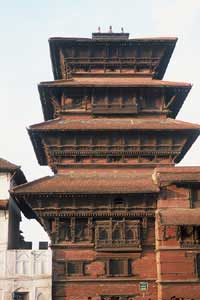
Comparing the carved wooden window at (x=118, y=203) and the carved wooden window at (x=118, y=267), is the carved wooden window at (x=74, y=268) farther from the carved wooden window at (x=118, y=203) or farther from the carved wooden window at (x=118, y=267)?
the carved wooden window at (x=118, y=203)

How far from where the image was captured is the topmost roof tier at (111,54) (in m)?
29.1

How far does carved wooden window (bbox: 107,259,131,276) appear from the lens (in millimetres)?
23406

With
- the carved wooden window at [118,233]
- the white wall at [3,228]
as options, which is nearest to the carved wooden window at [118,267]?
the carved wooden window at [118,233]

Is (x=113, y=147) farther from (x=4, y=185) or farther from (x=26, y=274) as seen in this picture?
(x=26, y=274)

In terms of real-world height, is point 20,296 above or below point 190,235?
below

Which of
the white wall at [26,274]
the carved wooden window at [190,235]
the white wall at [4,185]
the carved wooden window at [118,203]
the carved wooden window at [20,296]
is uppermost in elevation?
the white wall at [4,185]

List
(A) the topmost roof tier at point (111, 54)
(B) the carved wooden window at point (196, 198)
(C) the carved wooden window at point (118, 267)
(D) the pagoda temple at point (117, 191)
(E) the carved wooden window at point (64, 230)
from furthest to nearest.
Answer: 1. (A) the topmost roof tier at point (111, 54)
2. (B) the carved wooden window at point (196, 198)
3. (E) the carved wooden window at point (64, 230)
4. (C) the carved wooden window at point (118, 267)
5. (D) the pagoda temple at point (117, 191)

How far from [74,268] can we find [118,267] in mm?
2252

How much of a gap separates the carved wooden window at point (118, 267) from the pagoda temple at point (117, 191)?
50mm

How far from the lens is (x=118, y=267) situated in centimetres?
2356

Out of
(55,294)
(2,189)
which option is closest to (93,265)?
(55,294)

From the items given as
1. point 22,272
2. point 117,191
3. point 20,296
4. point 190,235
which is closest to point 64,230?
point 22,272

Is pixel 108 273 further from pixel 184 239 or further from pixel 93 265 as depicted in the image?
pixel 184 239

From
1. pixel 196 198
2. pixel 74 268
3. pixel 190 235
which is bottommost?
pixel 74 268
